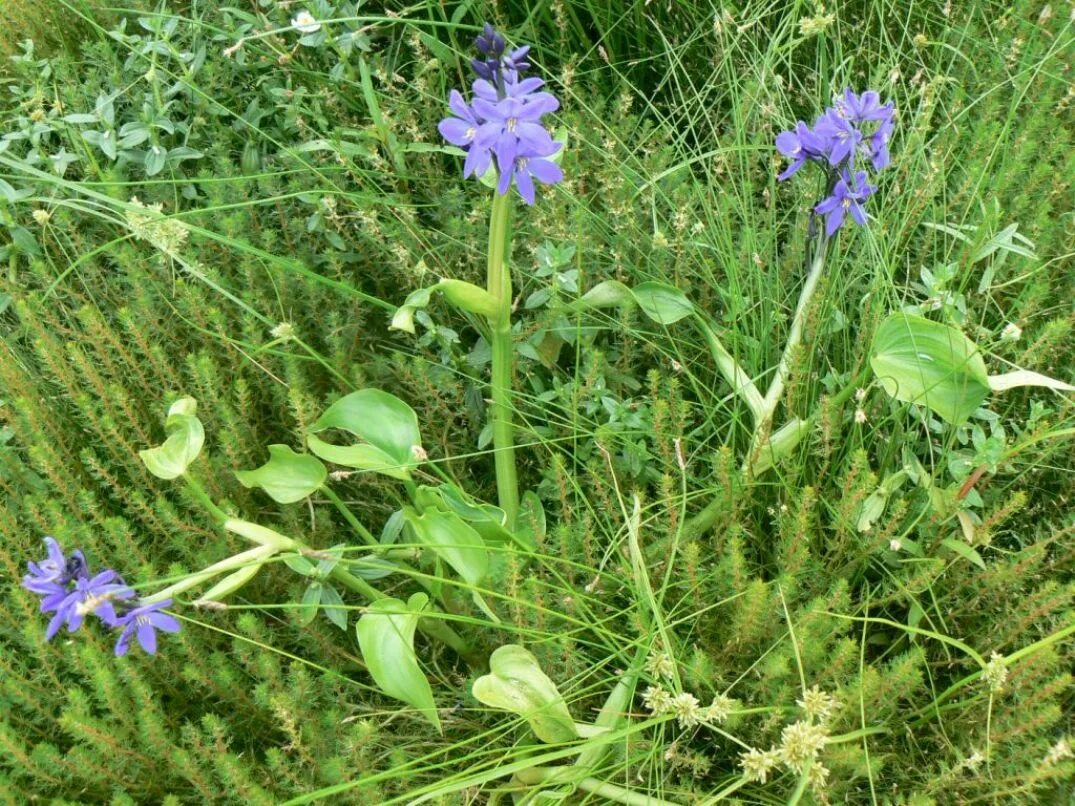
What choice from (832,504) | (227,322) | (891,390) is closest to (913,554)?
(832,504)

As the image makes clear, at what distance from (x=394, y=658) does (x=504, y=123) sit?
2.42ft

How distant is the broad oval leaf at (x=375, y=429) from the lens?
1472 mm

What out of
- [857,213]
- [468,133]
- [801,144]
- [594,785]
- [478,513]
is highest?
[468,133]

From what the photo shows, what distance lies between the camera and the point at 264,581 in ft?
5.38

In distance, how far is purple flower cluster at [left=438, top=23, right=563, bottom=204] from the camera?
4.13 ft

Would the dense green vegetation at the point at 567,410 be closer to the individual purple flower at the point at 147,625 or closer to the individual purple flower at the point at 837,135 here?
the individual purple flower at the point at 147,625

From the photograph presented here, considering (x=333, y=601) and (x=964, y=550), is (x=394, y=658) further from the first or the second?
(x=964, y=550)

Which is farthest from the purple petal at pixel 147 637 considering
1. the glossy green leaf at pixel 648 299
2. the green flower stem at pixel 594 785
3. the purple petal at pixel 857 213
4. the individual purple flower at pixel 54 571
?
the purple petal at pixel 857 213

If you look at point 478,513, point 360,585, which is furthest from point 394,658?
point 478,513

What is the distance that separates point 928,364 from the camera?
145cm

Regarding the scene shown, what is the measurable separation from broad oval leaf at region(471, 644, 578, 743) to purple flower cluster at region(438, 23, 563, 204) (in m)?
0.63

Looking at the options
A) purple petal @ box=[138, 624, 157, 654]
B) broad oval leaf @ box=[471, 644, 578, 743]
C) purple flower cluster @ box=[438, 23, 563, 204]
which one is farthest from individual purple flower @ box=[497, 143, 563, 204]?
purple petal @ box=[138, 624, 157, 654]

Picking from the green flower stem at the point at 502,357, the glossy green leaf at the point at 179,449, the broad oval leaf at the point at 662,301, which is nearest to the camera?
the glossy green leaf at the point at 179,449

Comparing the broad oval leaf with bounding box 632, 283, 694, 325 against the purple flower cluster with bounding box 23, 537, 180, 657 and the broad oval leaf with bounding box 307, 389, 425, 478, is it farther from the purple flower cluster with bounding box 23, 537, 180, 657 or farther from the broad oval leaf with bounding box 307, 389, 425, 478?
the purple flower cluster with bounding box 23, 537, 180, 657
